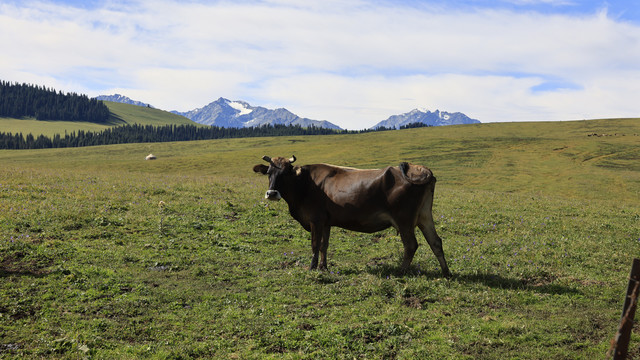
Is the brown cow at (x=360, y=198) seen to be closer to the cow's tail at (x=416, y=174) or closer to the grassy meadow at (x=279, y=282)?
the cow's tail at (x=416, y=174)

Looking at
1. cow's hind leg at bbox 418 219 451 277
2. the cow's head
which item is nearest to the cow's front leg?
the cow's head

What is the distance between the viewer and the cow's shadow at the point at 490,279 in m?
10.2

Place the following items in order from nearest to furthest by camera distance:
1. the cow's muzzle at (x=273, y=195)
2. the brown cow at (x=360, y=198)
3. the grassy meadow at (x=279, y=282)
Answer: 1. the grassy meadow at (x=279, y=282)
2. the brown cow at (x=360, y=198)
3. the cow's muzzle at (x=273, y=195)

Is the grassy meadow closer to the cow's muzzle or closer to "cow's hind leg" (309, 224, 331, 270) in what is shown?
"cow's hind leg" (309, 224, 331, 270)

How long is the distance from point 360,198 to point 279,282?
127 inches

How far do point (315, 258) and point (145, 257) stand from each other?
216 inches

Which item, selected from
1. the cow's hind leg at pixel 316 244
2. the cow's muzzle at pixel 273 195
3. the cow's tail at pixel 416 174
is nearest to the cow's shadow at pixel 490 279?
the cow's hind leg at pixel 316 244

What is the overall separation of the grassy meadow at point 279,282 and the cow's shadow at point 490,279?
64 mm

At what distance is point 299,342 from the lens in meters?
7.56

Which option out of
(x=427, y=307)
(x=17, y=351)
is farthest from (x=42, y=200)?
(x=427, y=307)

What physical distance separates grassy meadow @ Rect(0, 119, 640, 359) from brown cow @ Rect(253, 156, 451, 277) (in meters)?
1.10

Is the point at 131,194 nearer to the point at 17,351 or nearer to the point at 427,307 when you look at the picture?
the point at 17,351

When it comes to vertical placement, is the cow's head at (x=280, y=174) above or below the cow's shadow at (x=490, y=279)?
above

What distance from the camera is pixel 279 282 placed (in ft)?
36.0
